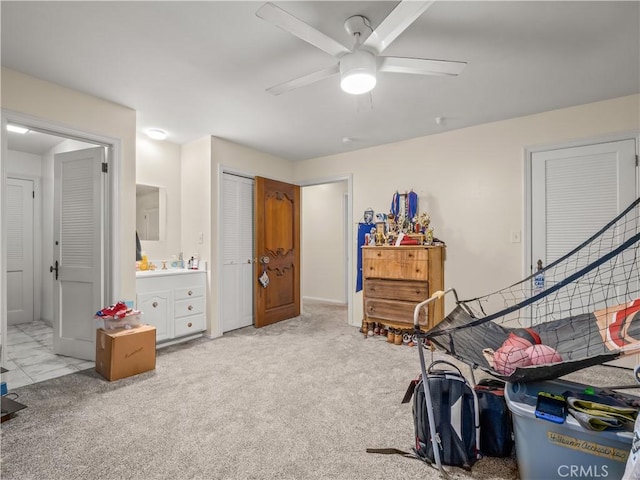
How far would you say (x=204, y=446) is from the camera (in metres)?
1.78

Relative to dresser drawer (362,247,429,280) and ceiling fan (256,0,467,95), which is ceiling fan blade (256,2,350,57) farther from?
dresser drawer (362,247,429,280)

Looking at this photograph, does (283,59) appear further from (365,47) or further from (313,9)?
(365,47)

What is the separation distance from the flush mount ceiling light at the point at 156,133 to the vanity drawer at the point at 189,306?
1.96 m

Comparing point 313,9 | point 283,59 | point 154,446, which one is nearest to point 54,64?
point 283,59

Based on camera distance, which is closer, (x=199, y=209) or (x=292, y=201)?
(x=199, y=209)

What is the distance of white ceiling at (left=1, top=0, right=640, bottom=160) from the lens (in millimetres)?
1809

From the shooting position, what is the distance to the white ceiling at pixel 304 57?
1809 mm

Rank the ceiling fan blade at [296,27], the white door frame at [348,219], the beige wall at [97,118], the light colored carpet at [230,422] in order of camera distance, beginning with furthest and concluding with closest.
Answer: the white door frame at [348,219], the beige wall at [97,118], the light colored carpet at [230,422], the ceiling fan blade at [296,27]

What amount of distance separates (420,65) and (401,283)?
2.31m

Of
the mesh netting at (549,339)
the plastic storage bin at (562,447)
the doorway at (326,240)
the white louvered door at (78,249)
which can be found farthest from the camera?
the doorway at (326,240)

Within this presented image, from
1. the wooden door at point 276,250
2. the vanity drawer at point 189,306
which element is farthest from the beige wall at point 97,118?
the wooden door at point 276,250

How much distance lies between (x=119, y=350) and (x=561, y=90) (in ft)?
14.3

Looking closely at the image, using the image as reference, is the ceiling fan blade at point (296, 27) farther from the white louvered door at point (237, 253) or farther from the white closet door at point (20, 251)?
the white closet door at point (20, 251)

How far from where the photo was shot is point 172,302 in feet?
11.7
